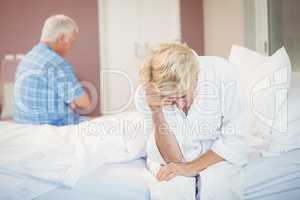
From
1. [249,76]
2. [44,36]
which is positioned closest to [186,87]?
[249,76]

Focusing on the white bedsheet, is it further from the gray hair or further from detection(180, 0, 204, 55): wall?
detection(180, 0, 204, 55): wall

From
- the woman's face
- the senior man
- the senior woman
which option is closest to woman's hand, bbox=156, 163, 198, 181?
the senior woman

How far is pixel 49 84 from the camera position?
2.12 m

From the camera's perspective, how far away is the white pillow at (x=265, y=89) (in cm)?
172

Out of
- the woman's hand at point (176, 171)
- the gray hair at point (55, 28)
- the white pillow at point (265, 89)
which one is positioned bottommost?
the woman's hand at point (176, 171)

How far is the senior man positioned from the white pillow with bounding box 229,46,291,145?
89cm

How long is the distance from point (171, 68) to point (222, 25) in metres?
2.48

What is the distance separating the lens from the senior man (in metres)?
2.12

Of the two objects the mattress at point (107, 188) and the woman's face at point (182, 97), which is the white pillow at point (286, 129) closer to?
the woman's face at point (182, 97)

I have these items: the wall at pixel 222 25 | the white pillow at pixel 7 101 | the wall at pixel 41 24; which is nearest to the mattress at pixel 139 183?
the wall at pixel 222 25

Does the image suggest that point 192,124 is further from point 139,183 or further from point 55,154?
point 55,154

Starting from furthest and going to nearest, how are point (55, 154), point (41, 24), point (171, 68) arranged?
point (41, 24) < point (55, 154) < point (171, 68)

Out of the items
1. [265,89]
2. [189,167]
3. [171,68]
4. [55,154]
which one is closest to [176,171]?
[189,167]

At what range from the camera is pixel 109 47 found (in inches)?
161
